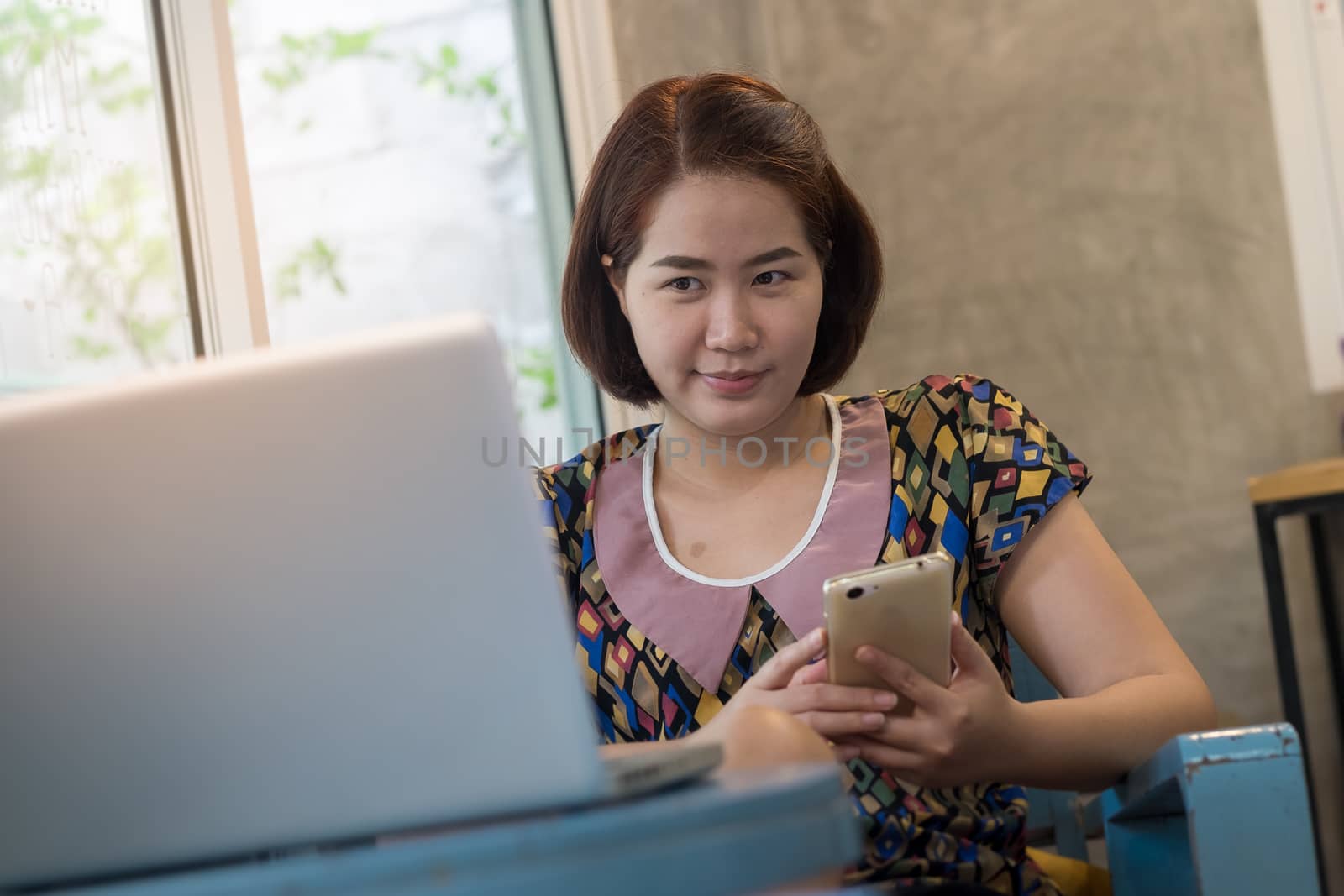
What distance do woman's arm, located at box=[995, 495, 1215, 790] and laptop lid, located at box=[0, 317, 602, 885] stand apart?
58 cm

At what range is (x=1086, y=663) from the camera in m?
1.11

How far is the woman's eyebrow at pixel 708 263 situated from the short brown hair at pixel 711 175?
0.19ft

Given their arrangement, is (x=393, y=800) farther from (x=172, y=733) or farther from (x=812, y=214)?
(x=812, y=214)

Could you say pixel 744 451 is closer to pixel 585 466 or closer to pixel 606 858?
pixel 585 466

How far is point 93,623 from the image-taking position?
0.52m

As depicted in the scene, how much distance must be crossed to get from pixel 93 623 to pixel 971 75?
2280 millimetres

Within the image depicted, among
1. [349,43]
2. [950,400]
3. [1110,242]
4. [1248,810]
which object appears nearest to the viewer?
[1248,810]

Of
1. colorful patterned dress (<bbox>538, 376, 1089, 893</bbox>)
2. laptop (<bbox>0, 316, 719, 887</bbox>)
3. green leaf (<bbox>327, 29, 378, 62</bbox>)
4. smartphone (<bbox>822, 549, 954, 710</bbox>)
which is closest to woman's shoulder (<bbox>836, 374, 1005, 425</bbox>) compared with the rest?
colorful patterned dress (<bbox>538, 376, 1089, 893</bbox>)

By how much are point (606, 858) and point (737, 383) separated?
0.78 metres

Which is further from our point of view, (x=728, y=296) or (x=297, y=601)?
(x=728, y=296)

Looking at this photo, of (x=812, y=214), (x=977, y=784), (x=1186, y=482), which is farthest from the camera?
(x=1186, y=482)

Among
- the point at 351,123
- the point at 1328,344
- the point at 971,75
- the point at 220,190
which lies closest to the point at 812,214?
the point at 220,190

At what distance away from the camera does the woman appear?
106cm

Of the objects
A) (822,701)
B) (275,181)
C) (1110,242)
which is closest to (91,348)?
(275,181)
